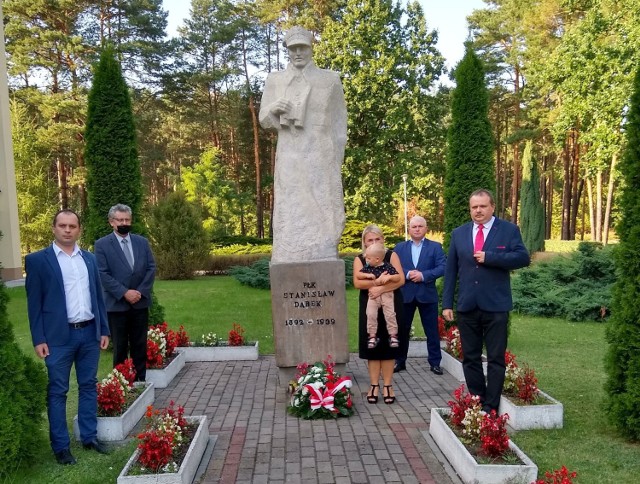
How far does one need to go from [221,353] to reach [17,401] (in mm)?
3938

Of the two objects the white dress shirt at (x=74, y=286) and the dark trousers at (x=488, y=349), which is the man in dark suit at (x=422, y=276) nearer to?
the dark trousers at (x=488, y=349)

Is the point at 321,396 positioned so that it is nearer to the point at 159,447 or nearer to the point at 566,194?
the point at 159,447

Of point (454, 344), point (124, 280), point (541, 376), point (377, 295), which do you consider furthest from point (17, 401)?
point (541, 376)

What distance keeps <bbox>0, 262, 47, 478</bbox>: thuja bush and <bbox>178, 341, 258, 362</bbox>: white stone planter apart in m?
3.60

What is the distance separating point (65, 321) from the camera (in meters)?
3.96

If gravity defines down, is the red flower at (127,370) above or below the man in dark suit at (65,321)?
below

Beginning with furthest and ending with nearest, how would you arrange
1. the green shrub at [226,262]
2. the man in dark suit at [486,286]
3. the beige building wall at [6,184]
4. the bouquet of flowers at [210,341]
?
the green shrub at [226,262] < the beige building wall at [6,184] < the bouquet of flowers at [210,341] < the man in dark suit at [486,286]

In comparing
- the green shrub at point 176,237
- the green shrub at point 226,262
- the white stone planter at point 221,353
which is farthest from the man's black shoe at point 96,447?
the green shrub at point 226,262

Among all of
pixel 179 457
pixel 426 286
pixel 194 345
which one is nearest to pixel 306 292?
pixel 426 286

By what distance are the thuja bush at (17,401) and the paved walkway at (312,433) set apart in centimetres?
134

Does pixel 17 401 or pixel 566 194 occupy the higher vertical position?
pixel 566 194

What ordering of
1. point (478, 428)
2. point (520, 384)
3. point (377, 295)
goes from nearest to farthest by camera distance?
point (478, 428)
point (520, 384)
point (377, 295)

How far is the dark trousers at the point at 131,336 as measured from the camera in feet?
18.4

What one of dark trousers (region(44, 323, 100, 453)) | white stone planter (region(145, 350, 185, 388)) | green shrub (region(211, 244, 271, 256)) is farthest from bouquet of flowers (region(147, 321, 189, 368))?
green shrub (region(211, 244, 271, 256))
